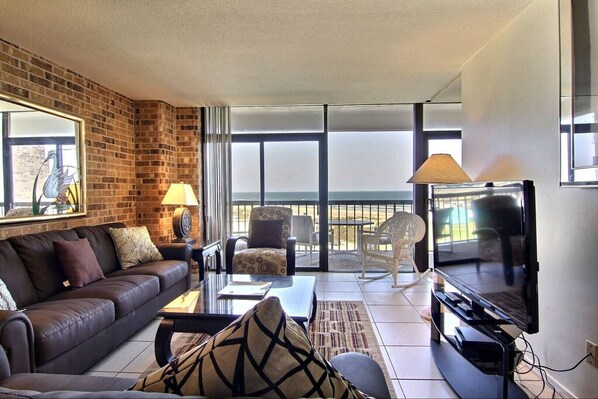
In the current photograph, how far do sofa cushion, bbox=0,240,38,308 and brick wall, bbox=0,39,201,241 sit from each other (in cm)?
35

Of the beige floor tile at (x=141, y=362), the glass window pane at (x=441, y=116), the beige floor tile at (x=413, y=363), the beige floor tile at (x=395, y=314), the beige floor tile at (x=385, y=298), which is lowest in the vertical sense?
the beige floor tile at (x=413, y=363)

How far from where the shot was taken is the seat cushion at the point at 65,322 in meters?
1.83

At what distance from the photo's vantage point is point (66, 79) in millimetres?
3238

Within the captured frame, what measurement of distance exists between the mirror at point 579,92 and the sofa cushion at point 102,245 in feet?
11.7

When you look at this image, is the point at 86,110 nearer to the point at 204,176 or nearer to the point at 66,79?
the point at 66,79

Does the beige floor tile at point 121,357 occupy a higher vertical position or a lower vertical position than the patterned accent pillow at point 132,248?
lower

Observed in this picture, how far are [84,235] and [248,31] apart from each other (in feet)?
7.55

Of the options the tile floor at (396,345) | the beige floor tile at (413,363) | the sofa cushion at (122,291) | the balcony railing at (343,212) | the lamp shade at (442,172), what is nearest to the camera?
the tile floor at (396,345)

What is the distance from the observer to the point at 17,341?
5.32 ft

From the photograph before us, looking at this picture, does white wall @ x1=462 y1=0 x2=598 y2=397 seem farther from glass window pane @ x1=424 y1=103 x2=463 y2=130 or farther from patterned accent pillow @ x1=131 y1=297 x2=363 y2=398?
glass window pane @ x1=424 y1=103 x2=463 y2=130

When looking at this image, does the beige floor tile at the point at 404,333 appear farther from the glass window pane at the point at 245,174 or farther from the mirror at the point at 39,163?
the mirror at the point at 39,163

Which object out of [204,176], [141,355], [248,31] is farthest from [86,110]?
[141,355]

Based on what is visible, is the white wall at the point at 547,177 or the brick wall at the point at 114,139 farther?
the brick wall at the point at 114,139

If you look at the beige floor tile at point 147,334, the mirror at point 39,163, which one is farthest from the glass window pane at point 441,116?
the mirror at point 39,163
